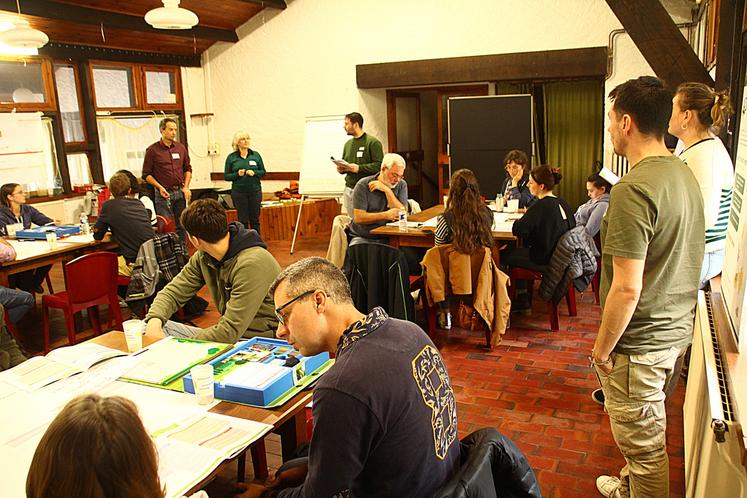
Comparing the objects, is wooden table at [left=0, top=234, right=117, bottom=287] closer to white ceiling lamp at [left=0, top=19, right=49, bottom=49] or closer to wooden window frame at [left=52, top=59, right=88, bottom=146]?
white ceiling lamp at [left=0, top=19, right=49, bottom=49]

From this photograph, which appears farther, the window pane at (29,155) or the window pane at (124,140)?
the window pane at (124,140)

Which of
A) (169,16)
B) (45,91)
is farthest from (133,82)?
(169,16)

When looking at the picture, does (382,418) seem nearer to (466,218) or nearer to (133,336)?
(133,336)

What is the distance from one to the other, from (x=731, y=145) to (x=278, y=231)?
6.13 metres

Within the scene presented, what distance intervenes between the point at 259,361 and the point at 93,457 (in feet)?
3.85

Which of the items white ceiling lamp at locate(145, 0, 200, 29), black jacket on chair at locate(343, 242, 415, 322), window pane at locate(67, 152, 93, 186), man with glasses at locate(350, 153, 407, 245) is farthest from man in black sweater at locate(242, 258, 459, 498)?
window pane at locate(67, 152, 93, 186)

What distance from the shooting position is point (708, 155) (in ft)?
8.36

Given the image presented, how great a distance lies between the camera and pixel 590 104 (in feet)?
27.3

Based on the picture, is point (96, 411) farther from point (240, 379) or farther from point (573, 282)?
point (573, 282)

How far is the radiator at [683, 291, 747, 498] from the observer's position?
1.32 m

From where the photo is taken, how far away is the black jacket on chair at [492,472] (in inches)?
53.2

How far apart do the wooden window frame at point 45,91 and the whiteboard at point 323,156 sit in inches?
129

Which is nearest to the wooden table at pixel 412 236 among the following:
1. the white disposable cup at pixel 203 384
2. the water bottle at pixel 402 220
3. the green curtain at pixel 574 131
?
the water bottle at pixel 402 220

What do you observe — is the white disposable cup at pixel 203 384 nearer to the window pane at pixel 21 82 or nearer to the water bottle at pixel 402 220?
the water bottle at pixel 402 220
